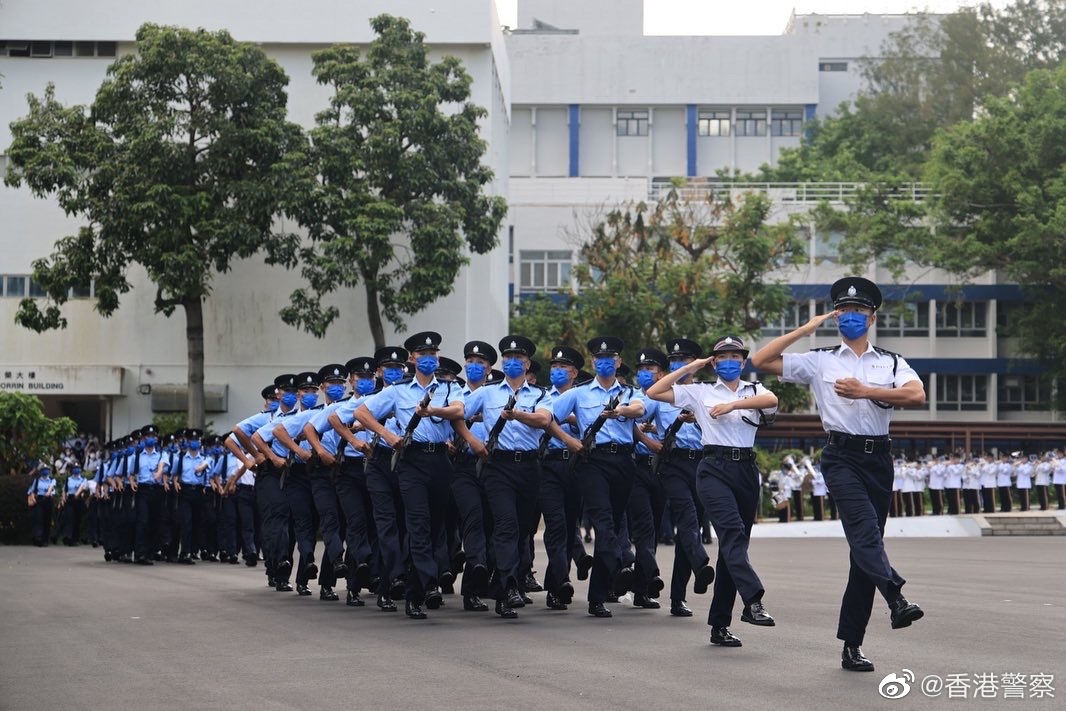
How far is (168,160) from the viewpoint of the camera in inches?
1375

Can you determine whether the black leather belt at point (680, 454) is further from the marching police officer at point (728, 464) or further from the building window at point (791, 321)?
the building window at point (791, 321)

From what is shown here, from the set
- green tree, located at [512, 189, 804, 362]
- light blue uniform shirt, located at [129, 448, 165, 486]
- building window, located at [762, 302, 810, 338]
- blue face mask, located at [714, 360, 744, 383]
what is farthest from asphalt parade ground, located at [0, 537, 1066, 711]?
building window, located at [762, 302, 810, 338]

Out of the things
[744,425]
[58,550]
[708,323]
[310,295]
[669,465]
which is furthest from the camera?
[708,323]

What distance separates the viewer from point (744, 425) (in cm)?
1122

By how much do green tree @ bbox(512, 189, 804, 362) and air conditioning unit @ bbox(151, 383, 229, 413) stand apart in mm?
10217

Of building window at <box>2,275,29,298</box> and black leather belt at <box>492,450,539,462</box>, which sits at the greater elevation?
building window at <box>2,275,29,298</box>

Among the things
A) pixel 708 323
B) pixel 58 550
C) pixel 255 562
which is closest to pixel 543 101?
pixel 708 323

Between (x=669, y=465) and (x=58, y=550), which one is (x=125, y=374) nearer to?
(x=58, y=550)

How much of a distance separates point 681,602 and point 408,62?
2472cm

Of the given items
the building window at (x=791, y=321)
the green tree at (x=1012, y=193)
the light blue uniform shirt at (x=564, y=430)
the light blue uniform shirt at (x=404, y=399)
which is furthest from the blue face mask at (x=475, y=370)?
the building window at (x=791, y=321)

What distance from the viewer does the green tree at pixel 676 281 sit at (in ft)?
143

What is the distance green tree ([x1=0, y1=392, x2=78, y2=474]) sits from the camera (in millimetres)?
31656

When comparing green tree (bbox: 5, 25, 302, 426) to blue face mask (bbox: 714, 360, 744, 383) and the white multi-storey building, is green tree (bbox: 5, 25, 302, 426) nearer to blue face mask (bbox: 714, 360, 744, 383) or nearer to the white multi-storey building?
the white multi-storey building

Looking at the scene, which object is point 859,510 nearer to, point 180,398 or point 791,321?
point 180,398
